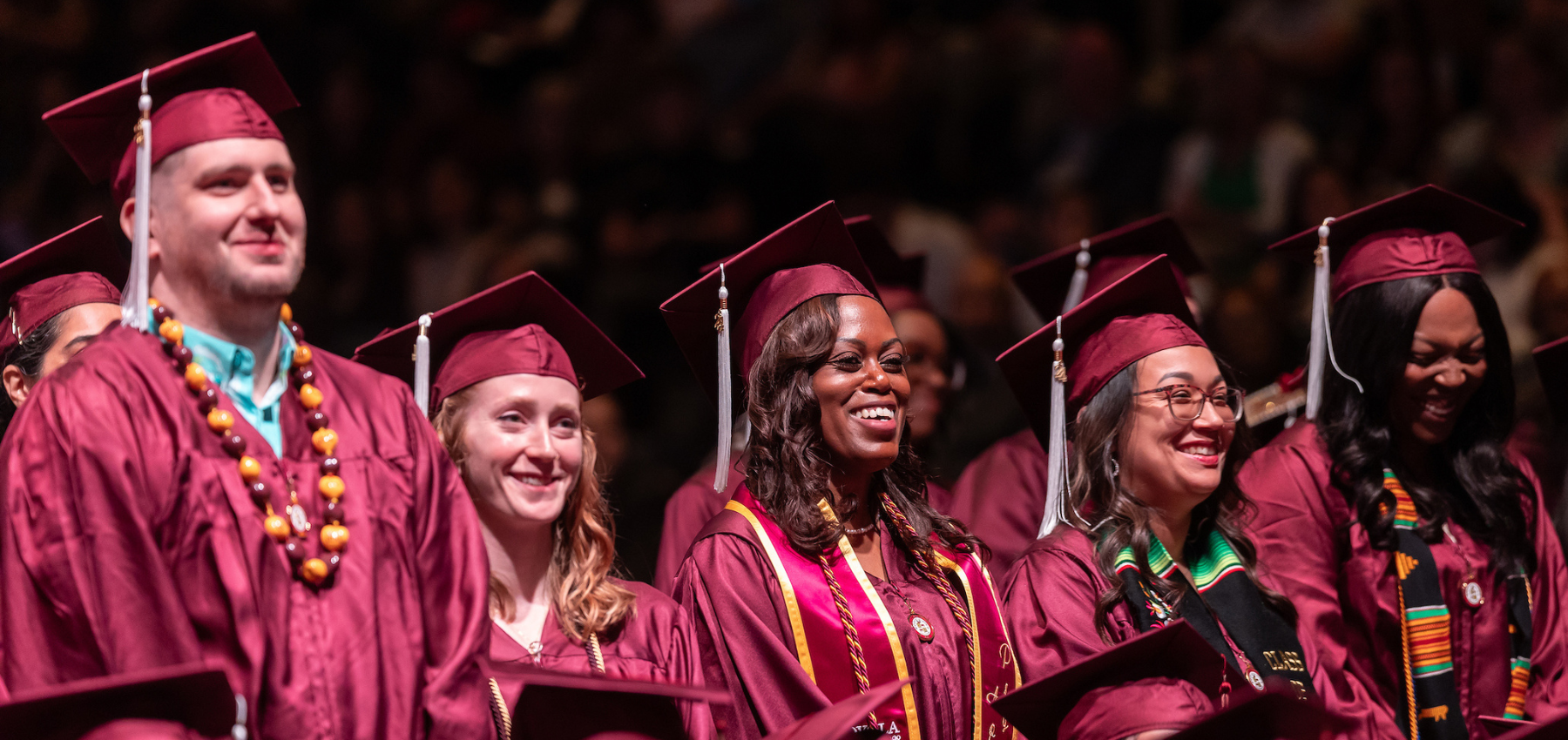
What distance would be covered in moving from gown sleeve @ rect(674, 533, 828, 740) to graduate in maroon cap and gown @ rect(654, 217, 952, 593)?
0.86 metres

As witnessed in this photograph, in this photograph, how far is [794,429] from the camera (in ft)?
10.00

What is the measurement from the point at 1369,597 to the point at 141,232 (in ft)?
8.37

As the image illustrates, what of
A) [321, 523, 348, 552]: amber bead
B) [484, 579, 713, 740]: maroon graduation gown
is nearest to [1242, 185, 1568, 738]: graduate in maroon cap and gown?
[484, 579, 713, 740]: maroon graduation gown

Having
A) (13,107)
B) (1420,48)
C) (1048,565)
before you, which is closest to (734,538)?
(1048,565)

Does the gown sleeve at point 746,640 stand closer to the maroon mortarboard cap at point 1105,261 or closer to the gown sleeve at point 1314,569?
the gown sleeve at point 1314,569

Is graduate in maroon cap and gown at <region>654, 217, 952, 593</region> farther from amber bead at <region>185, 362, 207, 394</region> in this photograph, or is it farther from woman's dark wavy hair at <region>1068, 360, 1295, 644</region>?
amber bead at <region>185, 362, 207, 394</region>

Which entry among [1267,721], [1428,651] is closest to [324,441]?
[1267,721]

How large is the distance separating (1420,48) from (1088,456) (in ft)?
12.9

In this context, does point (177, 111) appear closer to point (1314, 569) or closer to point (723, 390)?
point (723, 390)

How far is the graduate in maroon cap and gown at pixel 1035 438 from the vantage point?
13.2 feet

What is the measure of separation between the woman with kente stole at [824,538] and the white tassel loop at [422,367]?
1.59 feet

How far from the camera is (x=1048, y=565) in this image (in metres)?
3.06

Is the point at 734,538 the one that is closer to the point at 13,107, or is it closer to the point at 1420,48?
the point at 1420,48

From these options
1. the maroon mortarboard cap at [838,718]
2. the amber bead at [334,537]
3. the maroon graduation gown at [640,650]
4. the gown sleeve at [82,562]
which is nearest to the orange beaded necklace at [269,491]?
the amber bead at [334,537]
